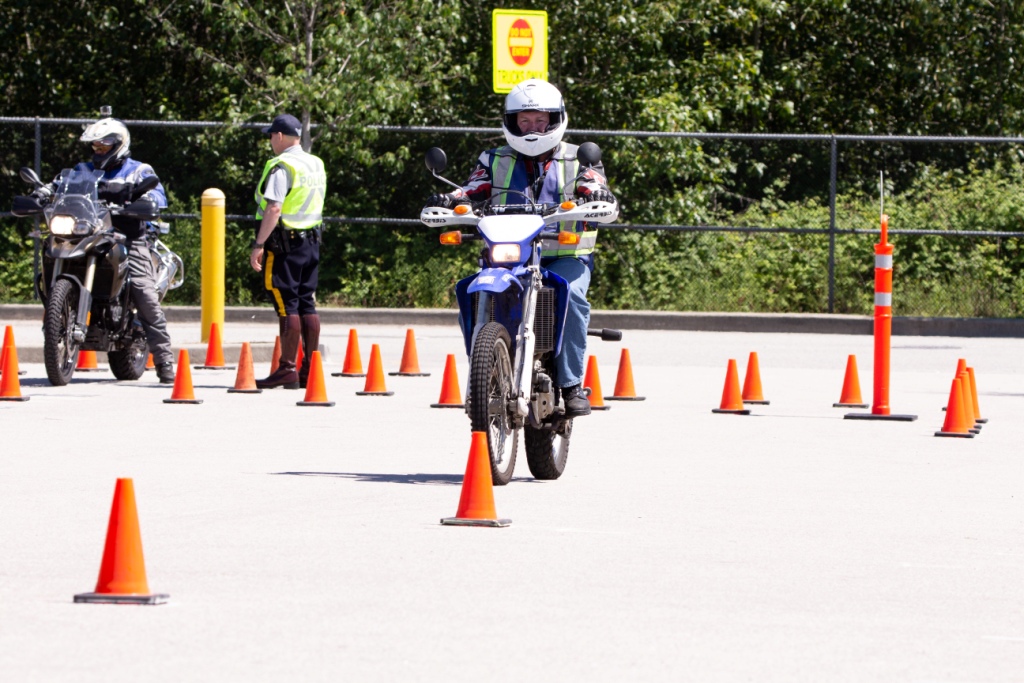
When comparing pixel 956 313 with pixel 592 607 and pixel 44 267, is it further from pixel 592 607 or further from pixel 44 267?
pixel 592 607

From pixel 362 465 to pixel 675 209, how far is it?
15013 mm

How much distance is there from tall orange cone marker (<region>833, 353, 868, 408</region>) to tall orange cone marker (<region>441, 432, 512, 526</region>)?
260 inches

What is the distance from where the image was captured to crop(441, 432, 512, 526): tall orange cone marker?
8602 mm

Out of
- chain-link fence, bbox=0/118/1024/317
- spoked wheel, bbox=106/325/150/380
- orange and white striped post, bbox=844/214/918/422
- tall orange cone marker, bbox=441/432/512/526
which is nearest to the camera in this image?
tall orange cone marker, bbox=441/432/512/526

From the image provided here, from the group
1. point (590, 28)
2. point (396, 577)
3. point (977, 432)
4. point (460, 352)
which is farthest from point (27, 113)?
point (396, 577)

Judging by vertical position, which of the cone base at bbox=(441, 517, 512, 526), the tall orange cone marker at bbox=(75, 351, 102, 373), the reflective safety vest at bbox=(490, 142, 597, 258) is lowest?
the tall orange cone marker at bbox=(75, 351, 102, 373)

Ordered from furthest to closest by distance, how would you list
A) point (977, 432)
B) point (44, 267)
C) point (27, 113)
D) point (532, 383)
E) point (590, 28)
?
point (27, 113) < point (590, 28) < point (44, 267) < point (977, 432) < point (532, 383)

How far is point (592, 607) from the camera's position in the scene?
689 centimetres

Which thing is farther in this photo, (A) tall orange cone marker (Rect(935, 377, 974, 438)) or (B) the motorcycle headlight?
(A) tall orange cone marker (Rect(935, 377, 974, 438))

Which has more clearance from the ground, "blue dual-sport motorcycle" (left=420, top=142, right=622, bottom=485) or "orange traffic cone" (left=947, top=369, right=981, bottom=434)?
"blue dual-sport motorcycle" (left=420, top=142, right=622, bottom=485)

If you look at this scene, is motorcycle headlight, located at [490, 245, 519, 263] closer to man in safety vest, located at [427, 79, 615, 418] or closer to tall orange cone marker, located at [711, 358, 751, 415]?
man in safety vest, located at [427, 79, 615, 418]

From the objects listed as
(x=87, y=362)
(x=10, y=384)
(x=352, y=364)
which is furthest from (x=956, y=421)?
(x=87, y=362)

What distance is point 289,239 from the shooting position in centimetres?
1532

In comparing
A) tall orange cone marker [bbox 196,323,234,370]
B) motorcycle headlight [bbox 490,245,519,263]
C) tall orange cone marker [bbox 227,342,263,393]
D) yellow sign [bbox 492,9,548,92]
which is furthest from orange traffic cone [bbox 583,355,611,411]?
yellow sign [bbox 492,9,548,92]
